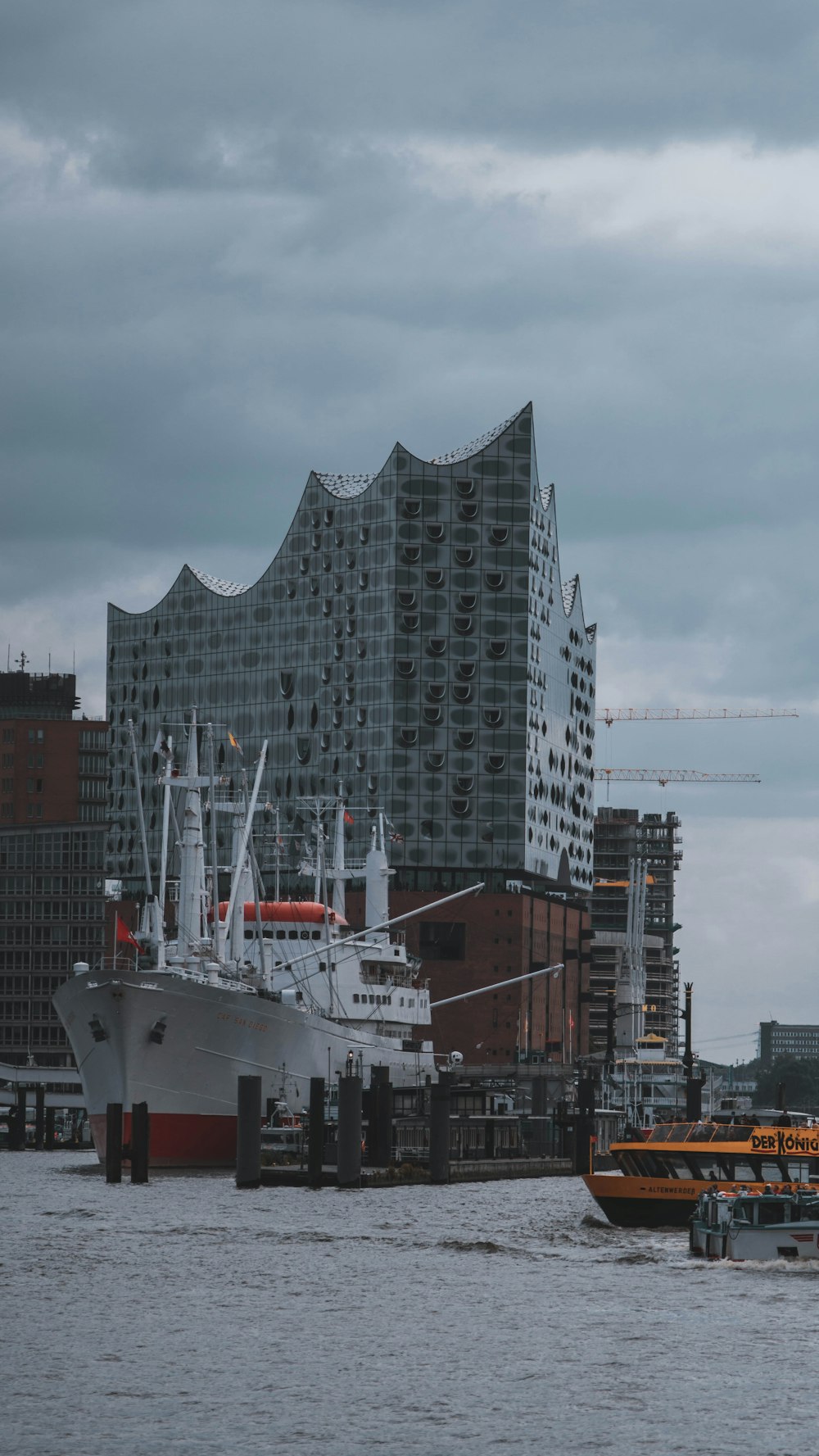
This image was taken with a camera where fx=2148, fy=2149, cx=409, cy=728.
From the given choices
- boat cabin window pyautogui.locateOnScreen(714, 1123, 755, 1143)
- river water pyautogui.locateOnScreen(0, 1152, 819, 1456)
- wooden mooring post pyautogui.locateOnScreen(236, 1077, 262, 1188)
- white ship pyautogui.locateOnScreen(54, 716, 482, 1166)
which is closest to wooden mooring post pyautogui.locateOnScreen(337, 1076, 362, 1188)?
wooden mooring post pyautogui.locateOnScreen(236, 1077, 262, 1188)

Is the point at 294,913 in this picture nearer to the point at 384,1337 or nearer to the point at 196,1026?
the point at 196,1026

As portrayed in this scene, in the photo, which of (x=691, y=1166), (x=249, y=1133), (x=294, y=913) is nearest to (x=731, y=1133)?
(x=691, y=1166)

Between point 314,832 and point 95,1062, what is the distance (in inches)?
1637

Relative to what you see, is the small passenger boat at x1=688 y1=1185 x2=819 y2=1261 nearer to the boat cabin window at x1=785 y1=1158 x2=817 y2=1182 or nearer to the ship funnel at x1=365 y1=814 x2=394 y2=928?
the boat cabin window at x1=785 y1=1158 x2=817 y2=1182

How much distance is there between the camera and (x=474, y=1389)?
152 feet

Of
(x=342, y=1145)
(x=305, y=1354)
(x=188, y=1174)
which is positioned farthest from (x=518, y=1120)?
(x=305, y=1354)

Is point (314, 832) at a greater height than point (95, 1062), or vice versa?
point (314, 832)

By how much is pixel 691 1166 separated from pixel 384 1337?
22914 mm

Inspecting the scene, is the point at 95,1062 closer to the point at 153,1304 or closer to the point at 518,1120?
the point at 518,1120

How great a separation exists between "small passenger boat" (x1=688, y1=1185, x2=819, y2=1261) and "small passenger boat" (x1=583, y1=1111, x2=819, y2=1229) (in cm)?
551

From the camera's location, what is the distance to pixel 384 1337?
5322 cm

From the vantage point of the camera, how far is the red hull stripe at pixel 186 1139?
106m

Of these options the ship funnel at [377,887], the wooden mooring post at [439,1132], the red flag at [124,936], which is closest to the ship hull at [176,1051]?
the red flag at [124,936]

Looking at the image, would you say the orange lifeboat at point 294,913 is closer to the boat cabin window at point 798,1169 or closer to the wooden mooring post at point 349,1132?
the wooden mooring post at point 349,1132
